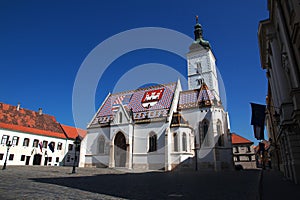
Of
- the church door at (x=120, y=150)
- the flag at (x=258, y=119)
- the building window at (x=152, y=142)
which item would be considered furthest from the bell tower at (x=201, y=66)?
the flag at (x=258, y=119)

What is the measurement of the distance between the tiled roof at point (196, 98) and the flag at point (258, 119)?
16.7 m

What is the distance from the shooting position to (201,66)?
1859 inches

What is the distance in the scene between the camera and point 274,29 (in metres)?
14.9

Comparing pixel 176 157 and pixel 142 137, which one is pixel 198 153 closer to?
pixel 176 157

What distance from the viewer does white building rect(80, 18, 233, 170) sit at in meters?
30.7

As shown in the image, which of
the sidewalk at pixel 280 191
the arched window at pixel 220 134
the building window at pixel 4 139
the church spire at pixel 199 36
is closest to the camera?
the sidewalk at pixel 280 191

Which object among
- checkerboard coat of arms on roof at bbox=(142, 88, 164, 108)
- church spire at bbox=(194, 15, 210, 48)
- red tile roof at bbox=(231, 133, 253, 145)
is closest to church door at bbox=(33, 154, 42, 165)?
checkerboard coat of arms on roof at bbox=(142, 88, 164, 108)

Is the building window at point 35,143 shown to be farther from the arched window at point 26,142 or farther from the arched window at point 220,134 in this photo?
the arched window at point 220,134

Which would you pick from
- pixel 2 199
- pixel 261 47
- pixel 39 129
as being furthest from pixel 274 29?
pixel 39 129

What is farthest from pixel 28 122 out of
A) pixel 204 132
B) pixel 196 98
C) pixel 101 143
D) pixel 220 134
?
pixel 220 134

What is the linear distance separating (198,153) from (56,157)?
3062 centimetres

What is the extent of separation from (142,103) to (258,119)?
24560mm

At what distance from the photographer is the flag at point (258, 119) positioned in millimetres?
16016

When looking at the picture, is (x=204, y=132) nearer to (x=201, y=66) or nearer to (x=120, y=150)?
(x=120, y=150)
